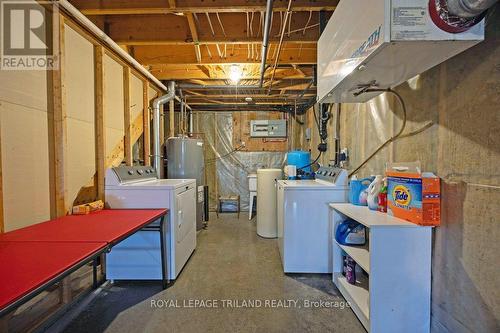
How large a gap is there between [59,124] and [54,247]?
1.04 meters

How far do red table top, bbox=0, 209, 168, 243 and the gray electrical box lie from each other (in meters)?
3.37

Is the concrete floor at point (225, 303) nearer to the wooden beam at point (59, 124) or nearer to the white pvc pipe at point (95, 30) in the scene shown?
the wooden beam at point (59, 124)

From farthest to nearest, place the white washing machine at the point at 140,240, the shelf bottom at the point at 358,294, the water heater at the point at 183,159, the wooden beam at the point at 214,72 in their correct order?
the water heater at the point at 183,159
the wooden beam at the point at 214,72
the white washing machine at the point at 140,240
the shelf bottom at the point at 358,294

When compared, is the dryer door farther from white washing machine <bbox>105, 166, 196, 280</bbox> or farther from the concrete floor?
the concrete floor

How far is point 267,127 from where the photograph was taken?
16.6ft

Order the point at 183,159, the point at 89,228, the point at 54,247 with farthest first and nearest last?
1. the point at 183,159
2. the point at 89,228
3. the point at 54,247

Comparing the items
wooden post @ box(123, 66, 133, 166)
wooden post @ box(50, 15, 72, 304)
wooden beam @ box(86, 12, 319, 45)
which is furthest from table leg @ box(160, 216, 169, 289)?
wooden beam @ box(86, 12, 319, 45)

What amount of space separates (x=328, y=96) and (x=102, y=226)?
182 centimetres

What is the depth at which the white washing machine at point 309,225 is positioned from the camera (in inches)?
87.9

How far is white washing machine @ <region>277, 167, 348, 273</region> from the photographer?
7.32ft

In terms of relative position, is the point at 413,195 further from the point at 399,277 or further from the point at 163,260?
the point at 163,260

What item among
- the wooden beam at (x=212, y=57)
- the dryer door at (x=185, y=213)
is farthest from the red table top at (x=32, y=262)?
the wooden beam at (x=212, y=57)
